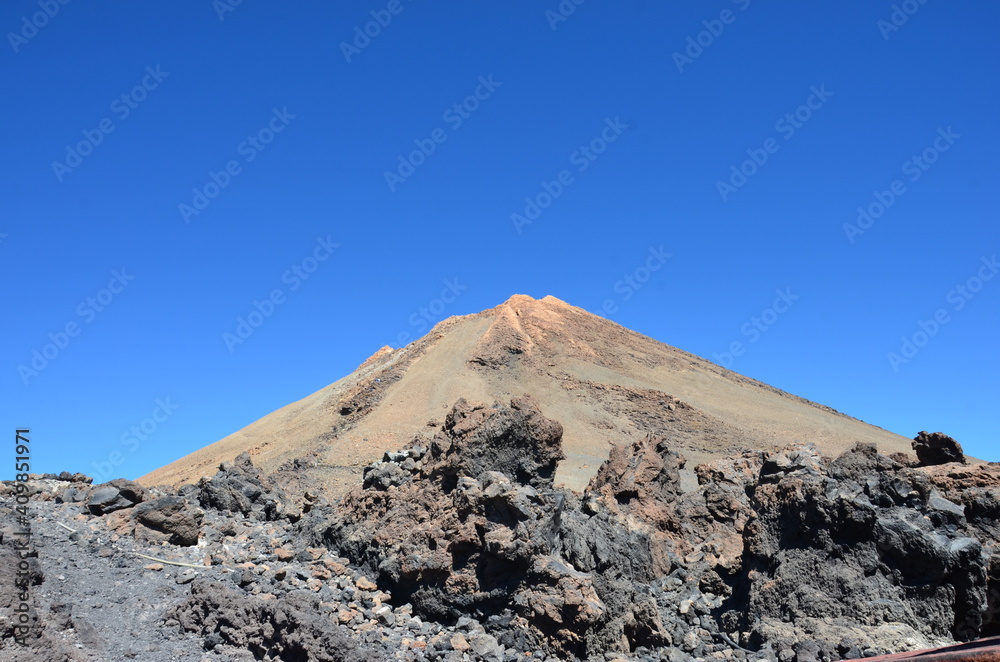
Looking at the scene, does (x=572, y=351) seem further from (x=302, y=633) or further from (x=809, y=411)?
(x=302, y=633)

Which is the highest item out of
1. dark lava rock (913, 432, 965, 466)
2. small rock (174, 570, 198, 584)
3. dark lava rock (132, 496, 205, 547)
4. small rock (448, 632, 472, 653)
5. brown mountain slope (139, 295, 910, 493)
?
brown mountain slope (139, 295, 910, 493)

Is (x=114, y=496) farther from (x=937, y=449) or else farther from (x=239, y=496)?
(x=937, y=449)

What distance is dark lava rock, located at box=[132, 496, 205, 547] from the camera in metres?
10.1

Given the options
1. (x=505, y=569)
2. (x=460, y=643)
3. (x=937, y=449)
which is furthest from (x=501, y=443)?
(x=937, y=449)

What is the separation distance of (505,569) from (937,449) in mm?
7116

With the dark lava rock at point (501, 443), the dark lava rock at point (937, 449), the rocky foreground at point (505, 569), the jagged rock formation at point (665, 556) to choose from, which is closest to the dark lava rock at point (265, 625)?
the rocky foreground at point (505, 569)

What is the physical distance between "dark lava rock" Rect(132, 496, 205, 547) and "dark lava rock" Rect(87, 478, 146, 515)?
51 centimetres

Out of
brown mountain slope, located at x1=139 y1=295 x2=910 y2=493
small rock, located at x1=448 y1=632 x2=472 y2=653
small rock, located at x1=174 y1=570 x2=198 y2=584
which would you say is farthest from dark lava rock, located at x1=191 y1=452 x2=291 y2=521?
brown mountain slope, located at x1=139 y1=295 x2=910 y2=493

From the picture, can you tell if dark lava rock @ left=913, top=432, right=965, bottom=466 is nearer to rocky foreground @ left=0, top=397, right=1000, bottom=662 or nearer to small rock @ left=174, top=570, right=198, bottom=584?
rocky foreground @ left=0, top=397, right=1000, bottom=662

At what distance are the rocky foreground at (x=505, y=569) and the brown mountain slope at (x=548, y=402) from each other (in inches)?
638

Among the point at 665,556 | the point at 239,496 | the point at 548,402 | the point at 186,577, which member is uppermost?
the point at 548,402

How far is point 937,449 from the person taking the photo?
11.4m

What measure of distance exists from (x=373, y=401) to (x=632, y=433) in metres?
13.5

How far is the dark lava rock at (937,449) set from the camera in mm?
11219
